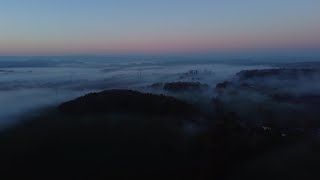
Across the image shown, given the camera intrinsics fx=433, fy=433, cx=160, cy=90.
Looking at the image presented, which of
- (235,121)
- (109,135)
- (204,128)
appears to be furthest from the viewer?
(235,121)

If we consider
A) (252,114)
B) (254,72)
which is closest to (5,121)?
(252,114)

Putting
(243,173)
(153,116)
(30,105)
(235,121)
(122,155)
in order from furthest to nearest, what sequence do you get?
1. (30,105)
2. (153,116)
3. (235,121)
4. (122,155)
5. (243,173)

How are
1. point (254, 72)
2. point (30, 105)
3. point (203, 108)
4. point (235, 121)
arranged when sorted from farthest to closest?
point (254, 72), point (30, 105), point (203, 108), point (235, 121)

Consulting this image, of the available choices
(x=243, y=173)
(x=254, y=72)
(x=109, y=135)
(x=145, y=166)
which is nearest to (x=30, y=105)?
(x=109, y=135)

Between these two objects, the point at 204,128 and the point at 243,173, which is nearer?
the point at 243,173

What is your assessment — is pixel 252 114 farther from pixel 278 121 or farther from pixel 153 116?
pixel 153 116

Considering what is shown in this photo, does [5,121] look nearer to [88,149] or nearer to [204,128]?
[88,149]
